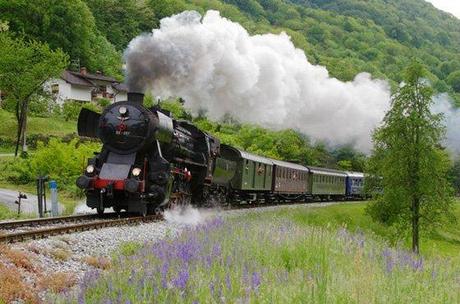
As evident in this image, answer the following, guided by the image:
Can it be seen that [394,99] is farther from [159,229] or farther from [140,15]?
[140,15]

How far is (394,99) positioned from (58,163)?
19747 mm

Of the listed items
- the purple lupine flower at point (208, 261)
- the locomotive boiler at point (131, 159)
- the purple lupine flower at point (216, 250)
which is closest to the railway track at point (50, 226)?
the locomotive boiler at point (131, 159)

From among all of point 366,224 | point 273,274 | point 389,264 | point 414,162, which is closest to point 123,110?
point 389,264

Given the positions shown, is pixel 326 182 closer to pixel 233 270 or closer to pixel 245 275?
pixel 233 270

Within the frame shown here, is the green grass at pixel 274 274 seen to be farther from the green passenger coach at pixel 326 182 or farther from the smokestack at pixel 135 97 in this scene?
the green passenger coach at pixel 326 182

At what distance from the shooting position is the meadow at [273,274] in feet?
20.7

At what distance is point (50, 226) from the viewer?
15.4m

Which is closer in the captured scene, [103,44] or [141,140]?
[141,140]

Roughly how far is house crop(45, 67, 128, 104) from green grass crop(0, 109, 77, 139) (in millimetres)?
12614

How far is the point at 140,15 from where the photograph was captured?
118875 mm

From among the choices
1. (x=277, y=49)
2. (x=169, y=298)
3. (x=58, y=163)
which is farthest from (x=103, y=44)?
(x=169, y=298)

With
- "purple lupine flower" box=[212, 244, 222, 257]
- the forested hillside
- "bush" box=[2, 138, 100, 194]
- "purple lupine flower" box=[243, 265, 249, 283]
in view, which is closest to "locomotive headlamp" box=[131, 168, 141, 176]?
"purple lupine flower" box=[212, 244, 222, 257]

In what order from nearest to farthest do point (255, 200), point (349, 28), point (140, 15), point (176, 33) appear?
point (176, 33) < point (255, 200) < point (140, 15) < point (349, 28)

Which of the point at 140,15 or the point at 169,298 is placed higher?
the point at 140,15
